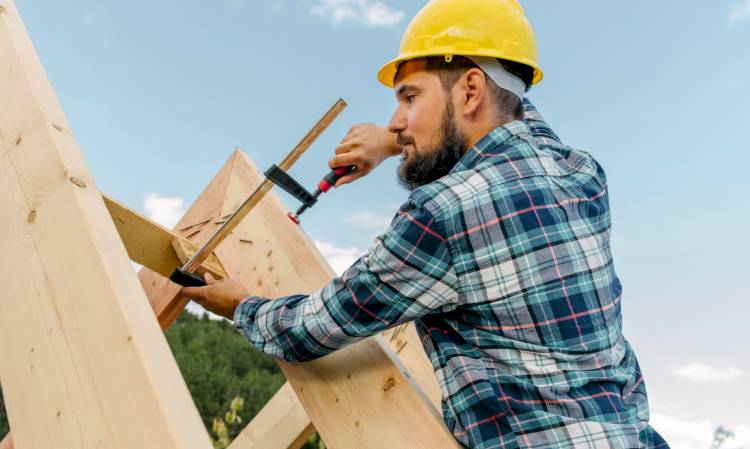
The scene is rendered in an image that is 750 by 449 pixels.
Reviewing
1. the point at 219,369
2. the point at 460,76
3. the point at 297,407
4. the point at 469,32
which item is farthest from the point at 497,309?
the point at 219,369

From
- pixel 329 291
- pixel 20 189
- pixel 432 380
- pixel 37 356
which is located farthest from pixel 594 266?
pixel 20 189

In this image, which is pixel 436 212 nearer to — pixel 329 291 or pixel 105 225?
pixel 329 291

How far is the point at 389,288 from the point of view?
1.69m

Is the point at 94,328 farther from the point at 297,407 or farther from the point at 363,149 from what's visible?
the point at 297,407

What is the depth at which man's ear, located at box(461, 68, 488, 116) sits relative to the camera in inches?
79.1

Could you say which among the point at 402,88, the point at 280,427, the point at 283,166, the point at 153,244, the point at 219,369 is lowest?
the point at 219,369

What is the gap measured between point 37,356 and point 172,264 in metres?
1.17

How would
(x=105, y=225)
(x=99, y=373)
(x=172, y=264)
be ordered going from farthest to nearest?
(x=172, y=264) < (x=105, y=225) < (x=99, y=373)

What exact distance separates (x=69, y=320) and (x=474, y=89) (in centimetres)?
118

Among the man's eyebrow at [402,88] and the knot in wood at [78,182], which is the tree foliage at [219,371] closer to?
the man's eyebrow at [402,88]

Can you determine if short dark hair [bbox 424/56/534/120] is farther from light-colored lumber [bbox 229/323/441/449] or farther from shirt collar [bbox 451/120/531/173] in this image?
light-colored lumber [bbox 229/323/441/449]

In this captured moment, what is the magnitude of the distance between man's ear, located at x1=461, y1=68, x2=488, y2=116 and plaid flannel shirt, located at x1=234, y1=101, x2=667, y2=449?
Result: 0.25 metres

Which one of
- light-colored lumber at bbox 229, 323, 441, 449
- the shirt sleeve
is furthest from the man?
light-colored lumber at bbox 229, 323, 441, 449

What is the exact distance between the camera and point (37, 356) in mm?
1546
